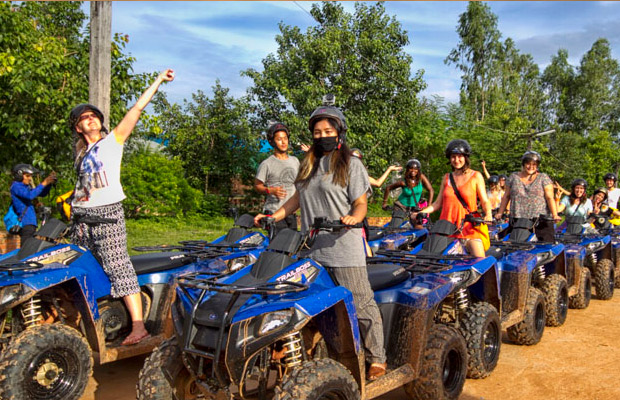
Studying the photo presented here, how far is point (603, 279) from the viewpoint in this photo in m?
9.43

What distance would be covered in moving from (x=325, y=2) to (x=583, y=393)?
15.9 m

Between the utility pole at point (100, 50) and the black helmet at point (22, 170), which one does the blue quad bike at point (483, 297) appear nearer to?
the utility pole at point (100, 50)

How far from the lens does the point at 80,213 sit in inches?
187

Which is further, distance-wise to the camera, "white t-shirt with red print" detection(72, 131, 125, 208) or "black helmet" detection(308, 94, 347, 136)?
"white t-shirt with red print" detection(72, 131, 125, 208)

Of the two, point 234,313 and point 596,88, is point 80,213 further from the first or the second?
point 596,88

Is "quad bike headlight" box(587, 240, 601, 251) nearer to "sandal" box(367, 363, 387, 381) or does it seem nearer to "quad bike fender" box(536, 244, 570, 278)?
"quad bike fender" box(536, 244, 570, 278)

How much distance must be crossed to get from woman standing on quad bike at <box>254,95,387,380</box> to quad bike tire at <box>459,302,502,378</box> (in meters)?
1.51

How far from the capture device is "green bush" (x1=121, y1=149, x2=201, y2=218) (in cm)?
1528

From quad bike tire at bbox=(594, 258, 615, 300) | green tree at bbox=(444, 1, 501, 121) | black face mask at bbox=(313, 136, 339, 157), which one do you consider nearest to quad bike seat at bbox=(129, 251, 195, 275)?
black face mask at bbox=(313, 136, 339, 157)

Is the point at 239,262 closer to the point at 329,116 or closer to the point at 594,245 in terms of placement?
the point at 329,116

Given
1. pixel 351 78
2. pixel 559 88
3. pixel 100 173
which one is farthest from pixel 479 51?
pixel 100 173

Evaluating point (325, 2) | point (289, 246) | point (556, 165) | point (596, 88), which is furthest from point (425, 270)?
point (596, 88)

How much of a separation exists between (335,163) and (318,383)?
1.39 m

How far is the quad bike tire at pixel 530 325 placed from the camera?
20.7 ft
